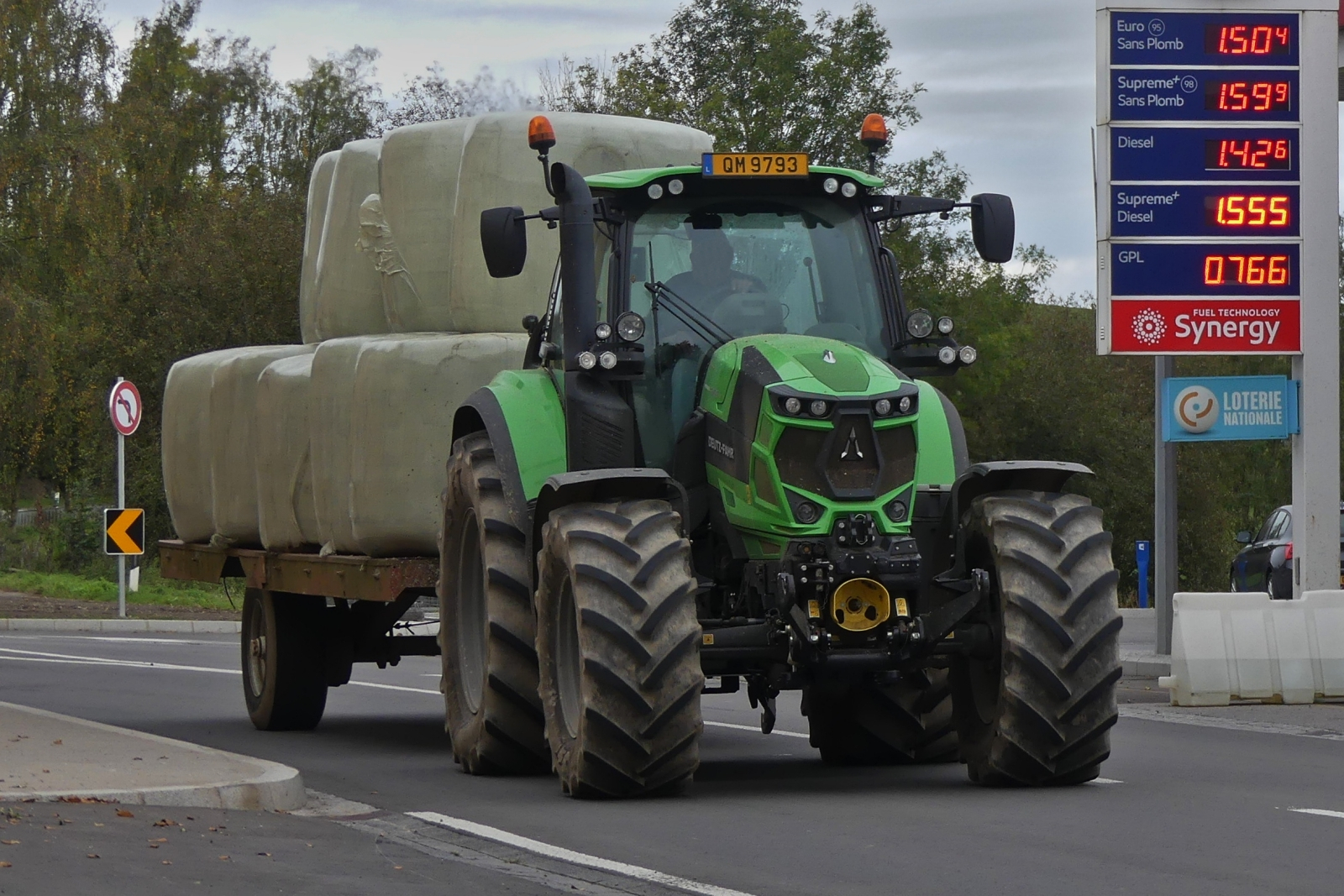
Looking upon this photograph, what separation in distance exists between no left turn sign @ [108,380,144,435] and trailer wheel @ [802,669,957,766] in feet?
58.6

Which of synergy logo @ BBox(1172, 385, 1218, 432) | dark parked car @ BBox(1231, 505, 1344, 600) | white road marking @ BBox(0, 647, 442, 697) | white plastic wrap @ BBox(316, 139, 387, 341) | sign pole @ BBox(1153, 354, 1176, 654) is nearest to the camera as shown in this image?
white plastic wrap @ BBox(316, 139, 387, 341)

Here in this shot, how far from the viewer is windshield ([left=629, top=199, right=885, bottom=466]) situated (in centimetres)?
1132

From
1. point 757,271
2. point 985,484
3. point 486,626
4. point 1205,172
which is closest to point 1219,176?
point 1205,172

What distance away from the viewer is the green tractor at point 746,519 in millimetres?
10164

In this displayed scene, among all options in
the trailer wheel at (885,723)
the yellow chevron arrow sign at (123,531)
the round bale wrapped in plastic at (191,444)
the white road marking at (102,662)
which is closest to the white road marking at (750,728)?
the trailer wheel at (885,723)

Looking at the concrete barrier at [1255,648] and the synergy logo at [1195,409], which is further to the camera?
the synergy logo at [1195,409]

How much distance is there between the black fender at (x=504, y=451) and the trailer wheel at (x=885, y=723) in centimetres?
179

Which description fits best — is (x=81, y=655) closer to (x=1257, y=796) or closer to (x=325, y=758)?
(x=325, y=758)

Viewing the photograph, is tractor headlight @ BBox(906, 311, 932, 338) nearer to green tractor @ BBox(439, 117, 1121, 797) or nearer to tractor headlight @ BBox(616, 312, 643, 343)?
green tractor @ BBox(439, 117, 1121, 797)

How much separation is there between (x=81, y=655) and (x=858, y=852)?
16.4m

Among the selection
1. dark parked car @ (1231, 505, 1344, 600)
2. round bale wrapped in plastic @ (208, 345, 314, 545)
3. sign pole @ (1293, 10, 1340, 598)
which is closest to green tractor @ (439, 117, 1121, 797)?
round bale wrapped in plastic @ (208, 345, 314, 545)

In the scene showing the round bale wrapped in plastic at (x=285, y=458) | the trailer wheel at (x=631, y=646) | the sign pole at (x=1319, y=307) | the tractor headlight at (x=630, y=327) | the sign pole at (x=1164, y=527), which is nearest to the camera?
the trailer wheel at (x=631, y=646)

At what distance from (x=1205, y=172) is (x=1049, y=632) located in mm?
12233

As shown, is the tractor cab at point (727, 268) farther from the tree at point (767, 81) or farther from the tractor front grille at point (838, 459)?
the tree at point (767, 81)
